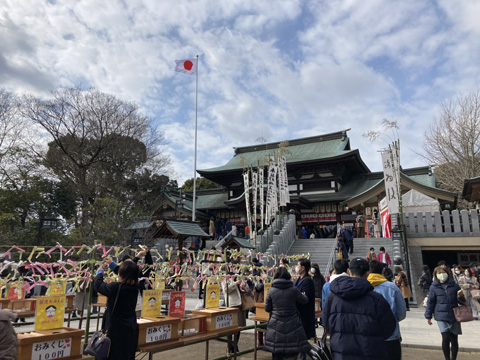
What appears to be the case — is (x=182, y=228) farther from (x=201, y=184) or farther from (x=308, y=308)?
(x=201, y=184)

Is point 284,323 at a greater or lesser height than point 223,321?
greater

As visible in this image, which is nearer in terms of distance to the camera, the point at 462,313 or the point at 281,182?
the point at 462,313

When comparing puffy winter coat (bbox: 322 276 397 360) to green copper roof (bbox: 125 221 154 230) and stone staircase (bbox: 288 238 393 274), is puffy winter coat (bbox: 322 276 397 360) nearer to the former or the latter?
stone staircase (bbox: 288 238 393 274)

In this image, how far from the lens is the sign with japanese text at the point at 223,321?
4879 mm

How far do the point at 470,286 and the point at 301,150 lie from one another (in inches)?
807

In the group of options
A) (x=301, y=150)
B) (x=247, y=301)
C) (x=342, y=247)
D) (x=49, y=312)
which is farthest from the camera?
(x=301, y=150)

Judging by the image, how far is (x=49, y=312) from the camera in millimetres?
3525

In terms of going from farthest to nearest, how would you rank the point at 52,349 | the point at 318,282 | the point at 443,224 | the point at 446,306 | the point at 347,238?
the point at 347,238 < the point at 443,224 < the point at 318,282 < the point at 446,306 < the point at 52,349

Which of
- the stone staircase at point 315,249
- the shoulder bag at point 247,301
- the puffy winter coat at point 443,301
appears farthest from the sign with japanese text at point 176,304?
the stone staircase at point 315,249

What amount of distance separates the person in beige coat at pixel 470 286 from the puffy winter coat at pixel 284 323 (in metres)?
7.26

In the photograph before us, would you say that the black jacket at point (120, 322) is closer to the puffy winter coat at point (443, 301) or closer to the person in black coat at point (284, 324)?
the person in black coat at point (284, 324)

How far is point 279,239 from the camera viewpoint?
55.5ft

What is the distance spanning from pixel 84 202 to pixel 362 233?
19.4m

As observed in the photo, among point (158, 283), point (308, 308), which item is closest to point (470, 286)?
point (308, 308)
